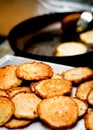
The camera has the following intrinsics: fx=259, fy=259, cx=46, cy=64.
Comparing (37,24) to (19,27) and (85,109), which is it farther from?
(85,109)

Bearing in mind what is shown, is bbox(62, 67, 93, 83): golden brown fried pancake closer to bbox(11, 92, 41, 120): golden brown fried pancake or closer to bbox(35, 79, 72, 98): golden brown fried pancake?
bbox(35, 79, 72, 98): golden brown fried pancake

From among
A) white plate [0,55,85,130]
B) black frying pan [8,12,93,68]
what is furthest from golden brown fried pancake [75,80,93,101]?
black frying pan [8,12,93,68]

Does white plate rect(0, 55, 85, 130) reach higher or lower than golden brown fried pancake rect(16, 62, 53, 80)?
lower

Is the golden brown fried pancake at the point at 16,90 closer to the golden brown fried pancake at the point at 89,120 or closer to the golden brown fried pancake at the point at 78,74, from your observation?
the golden brown fried pancake at the point at 78,74

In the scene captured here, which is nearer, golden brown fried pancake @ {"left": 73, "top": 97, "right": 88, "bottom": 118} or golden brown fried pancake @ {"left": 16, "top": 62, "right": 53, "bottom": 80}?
golden brown fried pancake @ {"left": 73, "top": 97, "right": 88, "bottom": 118}

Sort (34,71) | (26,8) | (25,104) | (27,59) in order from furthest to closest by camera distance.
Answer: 1. (26,8)
2. (27,59)
3. (34,71)
4. (25,104)

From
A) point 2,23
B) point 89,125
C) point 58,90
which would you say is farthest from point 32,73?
point 2,23

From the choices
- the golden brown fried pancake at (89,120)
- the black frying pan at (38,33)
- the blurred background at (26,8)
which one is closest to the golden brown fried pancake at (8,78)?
the black frying pan at (38,33)

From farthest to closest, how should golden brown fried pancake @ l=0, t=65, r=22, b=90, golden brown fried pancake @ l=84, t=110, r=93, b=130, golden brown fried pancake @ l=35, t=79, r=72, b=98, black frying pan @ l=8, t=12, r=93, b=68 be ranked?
black frying pan @ l=8, t=12, r=93, b=68, golden brown fried pancake @ l=0, t=65, r=22, b=90, golden brown fried pancake @ l=35, t=79, r=72, b=98, golden brown fried pancake @ l=84, t=110, r=93, b=130

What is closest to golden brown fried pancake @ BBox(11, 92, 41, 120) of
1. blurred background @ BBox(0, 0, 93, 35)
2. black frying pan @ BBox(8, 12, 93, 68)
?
black frying pan @ BBox(8, 12, 93, 68)

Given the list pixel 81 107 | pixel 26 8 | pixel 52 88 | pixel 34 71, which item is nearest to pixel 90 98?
pixel 81 107

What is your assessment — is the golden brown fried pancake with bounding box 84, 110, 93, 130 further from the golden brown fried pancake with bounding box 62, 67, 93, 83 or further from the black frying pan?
the black frying pan

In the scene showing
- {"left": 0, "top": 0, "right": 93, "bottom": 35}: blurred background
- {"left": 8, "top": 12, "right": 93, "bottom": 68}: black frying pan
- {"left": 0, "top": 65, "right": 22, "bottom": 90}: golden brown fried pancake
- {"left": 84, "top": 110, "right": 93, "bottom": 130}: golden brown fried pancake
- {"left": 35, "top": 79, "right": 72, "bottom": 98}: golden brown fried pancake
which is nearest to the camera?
{"left": 84, "top": 110, "right": 93, "bottom": 130}: golden brown fried pancake

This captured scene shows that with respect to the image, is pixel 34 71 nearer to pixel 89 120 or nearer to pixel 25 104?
pixel 25 104
